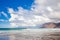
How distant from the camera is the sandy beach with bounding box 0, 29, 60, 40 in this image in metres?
2.08

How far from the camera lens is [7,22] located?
2076 millimetres

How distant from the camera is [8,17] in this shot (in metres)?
2.09

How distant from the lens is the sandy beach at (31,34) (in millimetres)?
2080

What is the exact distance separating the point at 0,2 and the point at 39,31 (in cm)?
77

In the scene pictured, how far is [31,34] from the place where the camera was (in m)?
2.09

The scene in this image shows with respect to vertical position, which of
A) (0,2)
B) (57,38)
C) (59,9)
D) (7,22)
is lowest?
(57,38)

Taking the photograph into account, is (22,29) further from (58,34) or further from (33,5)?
(58,34)

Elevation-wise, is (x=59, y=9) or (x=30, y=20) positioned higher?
(x=59, y=9)

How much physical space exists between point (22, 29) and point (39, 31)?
10.8 inches

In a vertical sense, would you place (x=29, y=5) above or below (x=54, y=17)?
above

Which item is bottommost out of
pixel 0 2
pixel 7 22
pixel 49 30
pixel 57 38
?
pixel 57 38

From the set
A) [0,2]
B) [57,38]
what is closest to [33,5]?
[0,2]

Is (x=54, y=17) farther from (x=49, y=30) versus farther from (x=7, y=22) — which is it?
(x=7, y=22)

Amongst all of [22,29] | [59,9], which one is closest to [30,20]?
[22,29]
